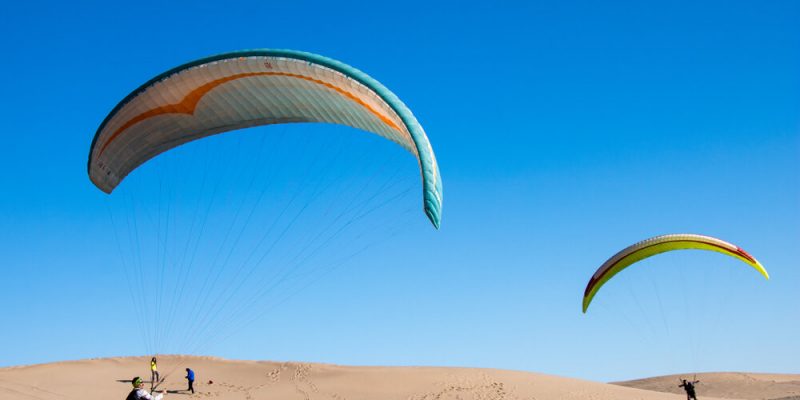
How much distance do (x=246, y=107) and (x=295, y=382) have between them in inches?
521

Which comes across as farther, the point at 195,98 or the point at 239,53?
the point at 195,98

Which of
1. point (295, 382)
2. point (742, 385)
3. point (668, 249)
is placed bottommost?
point (742, 385)

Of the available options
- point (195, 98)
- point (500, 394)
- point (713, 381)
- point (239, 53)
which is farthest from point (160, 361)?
point (713, 381)

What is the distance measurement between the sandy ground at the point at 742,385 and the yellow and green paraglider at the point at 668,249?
14097 millimetres

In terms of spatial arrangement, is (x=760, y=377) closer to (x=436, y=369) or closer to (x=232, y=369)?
(x=436, y=369)

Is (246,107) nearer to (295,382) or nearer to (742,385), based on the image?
(295,382)

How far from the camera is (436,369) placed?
89.9 feet

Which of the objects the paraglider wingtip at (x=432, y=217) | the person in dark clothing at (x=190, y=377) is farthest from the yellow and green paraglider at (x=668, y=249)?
the person in dark clothing at (x=190, y=377)

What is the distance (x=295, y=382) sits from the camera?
25.2 metres

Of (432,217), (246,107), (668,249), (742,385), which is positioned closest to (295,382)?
(246,107)

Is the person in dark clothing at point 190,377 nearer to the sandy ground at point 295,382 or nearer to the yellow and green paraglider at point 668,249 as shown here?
the sandy ground at point 295,382

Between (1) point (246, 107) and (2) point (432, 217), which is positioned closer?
(2) point (432, 217)

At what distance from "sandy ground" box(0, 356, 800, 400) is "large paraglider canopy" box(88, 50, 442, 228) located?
9082mm

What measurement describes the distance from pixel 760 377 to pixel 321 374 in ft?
87.6
